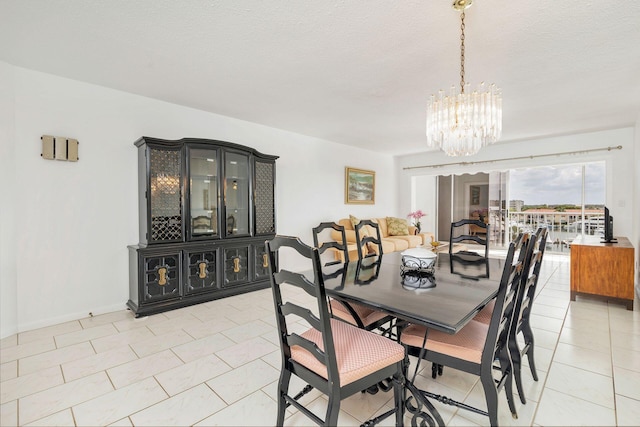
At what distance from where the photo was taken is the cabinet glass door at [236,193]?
380 cm

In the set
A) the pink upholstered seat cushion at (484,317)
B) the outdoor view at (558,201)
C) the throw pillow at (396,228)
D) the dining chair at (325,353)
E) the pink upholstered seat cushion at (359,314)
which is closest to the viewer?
the dining chair at (325,353)

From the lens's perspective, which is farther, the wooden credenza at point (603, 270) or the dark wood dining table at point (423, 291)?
the wooden credenza at point (603, 270)

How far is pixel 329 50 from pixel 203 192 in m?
2.21

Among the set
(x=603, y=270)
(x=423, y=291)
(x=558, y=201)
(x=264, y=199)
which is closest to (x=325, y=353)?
(x=423, y=291)

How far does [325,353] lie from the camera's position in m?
1.27

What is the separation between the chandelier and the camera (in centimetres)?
230

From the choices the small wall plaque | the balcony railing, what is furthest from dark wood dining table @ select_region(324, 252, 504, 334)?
the balcony railing

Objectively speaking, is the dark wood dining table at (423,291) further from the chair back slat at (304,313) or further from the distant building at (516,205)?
the distant building at (516,205)

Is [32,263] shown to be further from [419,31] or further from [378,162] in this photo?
[378,162]

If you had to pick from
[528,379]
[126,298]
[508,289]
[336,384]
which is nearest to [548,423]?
[528,379]

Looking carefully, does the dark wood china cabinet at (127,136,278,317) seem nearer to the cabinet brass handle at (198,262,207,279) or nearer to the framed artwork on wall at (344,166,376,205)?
the cabinet brass handle at (198,262,207,279)

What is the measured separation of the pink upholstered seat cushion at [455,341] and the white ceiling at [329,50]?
1.96m

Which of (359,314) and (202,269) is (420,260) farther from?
(202,269)

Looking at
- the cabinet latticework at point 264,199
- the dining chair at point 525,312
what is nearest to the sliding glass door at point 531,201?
the dining chair at point 525,312
